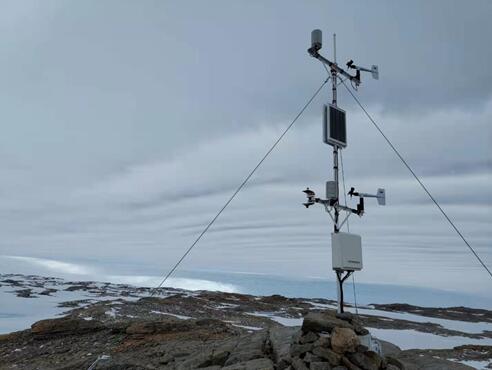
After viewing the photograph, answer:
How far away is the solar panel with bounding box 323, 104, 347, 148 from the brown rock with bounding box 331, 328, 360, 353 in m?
6.58

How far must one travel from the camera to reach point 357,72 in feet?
53.7

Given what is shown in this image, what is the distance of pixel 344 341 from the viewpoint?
1141cm

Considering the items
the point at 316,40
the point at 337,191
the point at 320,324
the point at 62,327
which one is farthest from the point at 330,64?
the point at 62,327

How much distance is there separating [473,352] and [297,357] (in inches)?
714

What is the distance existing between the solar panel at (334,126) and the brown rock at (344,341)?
658cm

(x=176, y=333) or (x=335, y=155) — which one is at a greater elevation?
(x=335, y=155)

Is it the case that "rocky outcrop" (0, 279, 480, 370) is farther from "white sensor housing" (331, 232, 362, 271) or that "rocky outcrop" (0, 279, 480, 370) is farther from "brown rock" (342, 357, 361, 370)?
"white sensor housing" (331, 232, 362, 271)

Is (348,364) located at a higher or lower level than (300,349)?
lower

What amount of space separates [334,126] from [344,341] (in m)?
7.43

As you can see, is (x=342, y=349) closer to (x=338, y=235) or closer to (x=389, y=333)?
(x=338, y=235)

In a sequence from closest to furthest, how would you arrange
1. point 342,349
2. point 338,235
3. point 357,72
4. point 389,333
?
point 342,349
point 338,235
point 357,72
point 389,333

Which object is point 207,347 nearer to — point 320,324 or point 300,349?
point 300,349

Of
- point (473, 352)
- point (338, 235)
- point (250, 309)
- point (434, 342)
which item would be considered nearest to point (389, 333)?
point (434, 342)

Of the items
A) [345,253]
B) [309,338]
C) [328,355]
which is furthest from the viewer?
[345,253]
